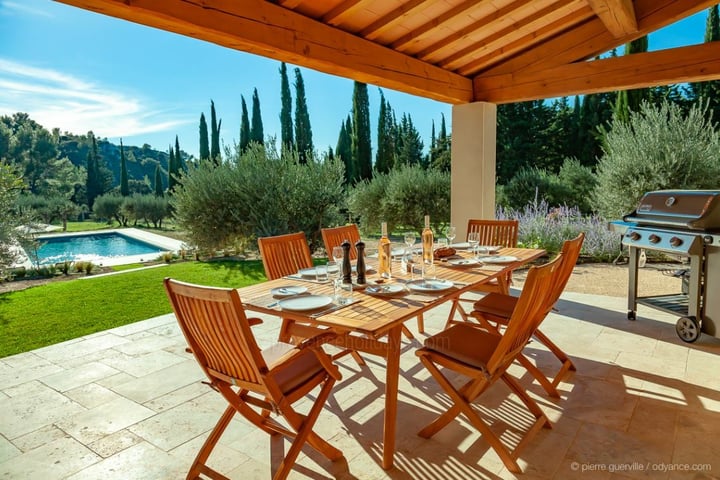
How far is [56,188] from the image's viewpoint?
16500 millimetres

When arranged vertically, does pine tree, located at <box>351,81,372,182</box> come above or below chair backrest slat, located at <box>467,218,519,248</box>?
above

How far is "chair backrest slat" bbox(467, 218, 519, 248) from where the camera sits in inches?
152

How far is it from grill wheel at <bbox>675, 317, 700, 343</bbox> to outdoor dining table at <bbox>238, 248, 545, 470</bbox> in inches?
67.5

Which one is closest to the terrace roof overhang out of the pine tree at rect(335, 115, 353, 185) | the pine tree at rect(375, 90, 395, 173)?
the pine tree at rect(375, 90, 395, 173)

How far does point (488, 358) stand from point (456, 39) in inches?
128

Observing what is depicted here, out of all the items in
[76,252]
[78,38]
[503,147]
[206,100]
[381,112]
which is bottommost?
[76,252]

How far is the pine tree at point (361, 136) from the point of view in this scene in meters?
14.2

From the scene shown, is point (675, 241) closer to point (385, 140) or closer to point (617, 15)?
point (617, 15)

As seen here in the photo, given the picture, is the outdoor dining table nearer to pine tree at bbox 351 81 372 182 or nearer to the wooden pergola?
the wooden pergola

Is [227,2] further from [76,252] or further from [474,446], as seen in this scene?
[76,252]

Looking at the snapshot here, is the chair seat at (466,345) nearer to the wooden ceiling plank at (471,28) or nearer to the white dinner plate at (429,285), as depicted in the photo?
the white dinner plate at (429,285)

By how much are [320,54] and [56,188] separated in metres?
17.5

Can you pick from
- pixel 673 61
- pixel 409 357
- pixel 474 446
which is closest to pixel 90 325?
pixel 409 357

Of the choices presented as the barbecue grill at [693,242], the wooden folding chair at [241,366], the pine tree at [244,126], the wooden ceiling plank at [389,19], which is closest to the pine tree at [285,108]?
the pine tree at [244,126]
